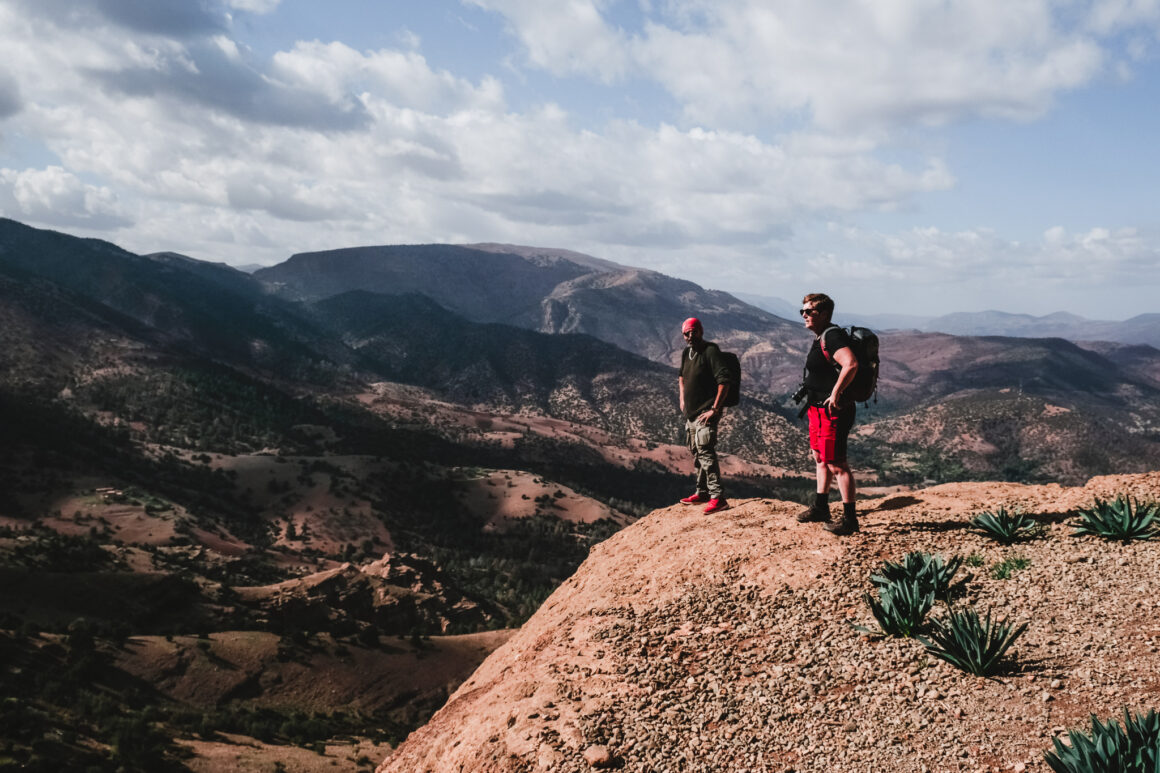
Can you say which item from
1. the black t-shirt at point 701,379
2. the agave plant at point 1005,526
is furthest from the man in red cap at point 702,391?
the agave plant at point 1005,526

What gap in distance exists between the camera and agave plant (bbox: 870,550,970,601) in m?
5.58

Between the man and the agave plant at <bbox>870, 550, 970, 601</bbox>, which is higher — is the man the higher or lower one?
the higher one

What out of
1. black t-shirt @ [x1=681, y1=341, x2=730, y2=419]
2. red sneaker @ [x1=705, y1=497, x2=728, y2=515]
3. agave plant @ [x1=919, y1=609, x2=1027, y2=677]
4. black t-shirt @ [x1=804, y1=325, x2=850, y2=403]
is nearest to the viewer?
agave plant @ [x1=919, y1=609, x2=1027, y2=677]

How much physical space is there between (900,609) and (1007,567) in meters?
1.45

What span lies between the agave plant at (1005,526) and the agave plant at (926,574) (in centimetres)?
97

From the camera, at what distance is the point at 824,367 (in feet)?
21.6

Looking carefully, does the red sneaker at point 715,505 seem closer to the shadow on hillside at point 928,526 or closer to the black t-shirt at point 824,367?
the shadow on hillside at point 928,526

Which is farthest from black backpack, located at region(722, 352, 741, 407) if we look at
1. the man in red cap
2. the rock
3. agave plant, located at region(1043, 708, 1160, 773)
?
agave plant, located at region(1043, 708, 1160, 773)

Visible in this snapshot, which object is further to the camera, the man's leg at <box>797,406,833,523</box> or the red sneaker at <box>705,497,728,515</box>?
the red sneaker at <box>705,497,728,515</box>

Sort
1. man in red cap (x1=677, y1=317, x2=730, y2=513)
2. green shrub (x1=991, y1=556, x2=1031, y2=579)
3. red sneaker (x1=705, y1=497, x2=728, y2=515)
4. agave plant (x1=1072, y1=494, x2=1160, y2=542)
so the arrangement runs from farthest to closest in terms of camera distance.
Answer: red sneaker (x1=705, y1=497, x2=728, y2=515), man in red cap (x1=677, y1=317, x2=730, y2=513), agave plant (x1=1072, y1=494, x2=1160, y2=542), green shrub (x1=991, y1=556, x2=1031, y2=579)

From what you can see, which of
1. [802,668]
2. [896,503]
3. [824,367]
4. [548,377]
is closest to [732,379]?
[824,367]

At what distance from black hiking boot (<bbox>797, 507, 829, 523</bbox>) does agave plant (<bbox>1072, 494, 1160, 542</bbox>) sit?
7.60 feet

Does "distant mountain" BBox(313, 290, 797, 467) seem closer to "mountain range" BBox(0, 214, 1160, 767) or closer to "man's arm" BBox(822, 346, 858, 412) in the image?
"mountain range" BBox(0, 214, 1160, 767)

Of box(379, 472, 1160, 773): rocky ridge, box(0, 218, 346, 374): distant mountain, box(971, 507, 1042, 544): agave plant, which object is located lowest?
box(379, 472, 1160, 773): rocky ridge
